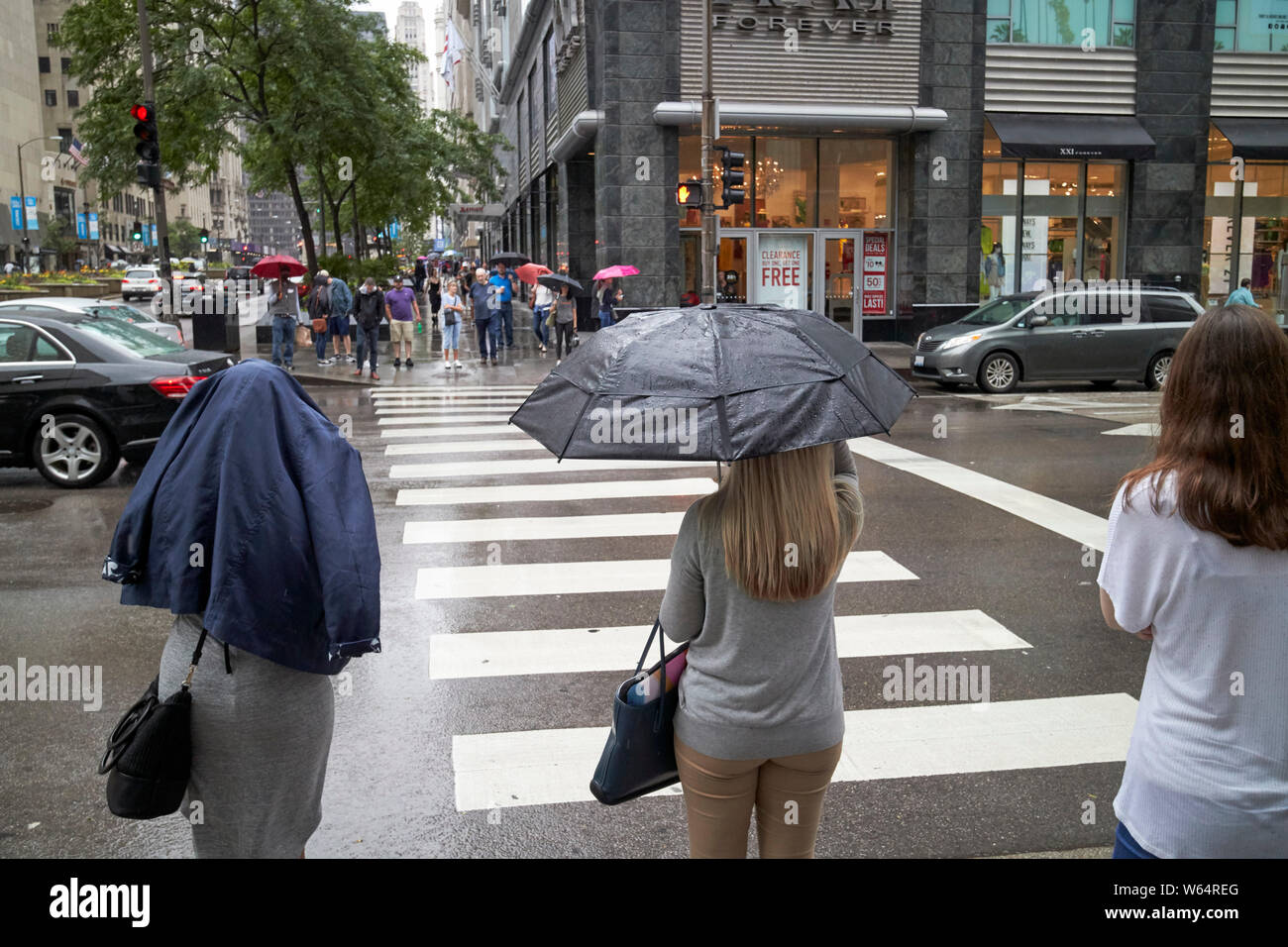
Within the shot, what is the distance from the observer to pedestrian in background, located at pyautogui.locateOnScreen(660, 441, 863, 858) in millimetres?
2742

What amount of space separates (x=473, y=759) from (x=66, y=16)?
89.8ft

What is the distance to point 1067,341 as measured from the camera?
1798 cm

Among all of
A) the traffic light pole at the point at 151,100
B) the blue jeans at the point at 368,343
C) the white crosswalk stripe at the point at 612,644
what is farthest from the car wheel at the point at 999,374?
the traffic light pole at the point at 151,100

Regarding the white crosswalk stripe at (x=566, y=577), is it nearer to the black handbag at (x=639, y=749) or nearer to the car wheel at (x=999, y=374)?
the black handbag at (x=639, y=749)

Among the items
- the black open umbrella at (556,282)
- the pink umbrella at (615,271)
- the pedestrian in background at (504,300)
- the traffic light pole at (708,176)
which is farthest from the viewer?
the pedestrian in background at (504,300)

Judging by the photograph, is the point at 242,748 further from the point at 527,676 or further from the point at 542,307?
the point at 542,307

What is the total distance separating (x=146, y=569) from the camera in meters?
3.00

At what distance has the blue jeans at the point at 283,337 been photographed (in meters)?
20.8

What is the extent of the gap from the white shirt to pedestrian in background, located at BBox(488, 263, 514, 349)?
22.5 m

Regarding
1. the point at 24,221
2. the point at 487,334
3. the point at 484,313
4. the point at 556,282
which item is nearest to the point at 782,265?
the point at 556,282

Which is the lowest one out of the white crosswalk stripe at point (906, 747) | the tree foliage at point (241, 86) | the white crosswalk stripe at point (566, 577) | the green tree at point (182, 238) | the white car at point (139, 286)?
the white crosswalk stripe at point (906, 747)

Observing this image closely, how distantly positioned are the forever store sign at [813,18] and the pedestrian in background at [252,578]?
23143 millimetres

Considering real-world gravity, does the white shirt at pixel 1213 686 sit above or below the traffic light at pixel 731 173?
below
